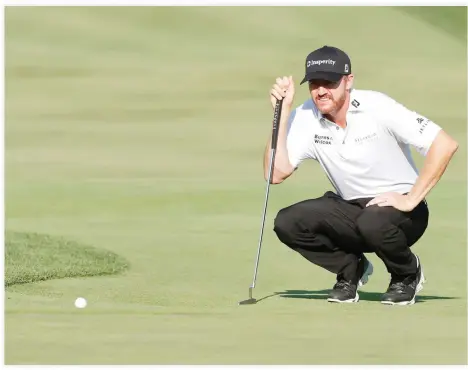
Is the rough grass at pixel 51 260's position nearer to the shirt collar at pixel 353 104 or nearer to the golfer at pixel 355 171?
the golfer at pixel 355 171

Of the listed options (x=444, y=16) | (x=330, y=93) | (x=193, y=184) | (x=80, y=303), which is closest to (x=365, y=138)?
(x=330, y=93)

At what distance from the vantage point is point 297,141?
348 inches

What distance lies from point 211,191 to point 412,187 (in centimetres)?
711

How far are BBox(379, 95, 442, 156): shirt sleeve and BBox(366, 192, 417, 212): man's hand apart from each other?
333 mm

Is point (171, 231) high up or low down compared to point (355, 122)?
down

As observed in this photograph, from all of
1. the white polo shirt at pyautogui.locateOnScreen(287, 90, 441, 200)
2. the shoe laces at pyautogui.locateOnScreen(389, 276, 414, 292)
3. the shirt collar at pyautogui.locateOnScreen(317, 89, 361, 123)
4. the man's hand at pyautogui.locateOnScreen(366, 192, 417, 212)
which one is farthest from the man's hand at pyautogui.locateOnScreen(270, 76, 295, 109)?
the shoe laces at pyautogui.locateOnScreen(389, 276, 414, 292)

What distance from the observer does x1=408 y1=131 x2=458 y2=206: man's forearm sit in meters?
8.37

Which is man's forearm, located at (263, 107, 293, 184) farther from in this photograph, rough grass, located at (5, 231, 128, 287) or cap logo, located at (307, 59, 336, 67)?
rough grass, located at (5, 231, 128, 287)

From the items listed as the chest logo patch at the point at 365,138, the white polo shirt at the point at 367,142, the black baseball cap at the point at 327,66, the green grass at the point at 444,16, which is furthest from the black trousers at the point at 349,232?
the green grass at the point at 444,16

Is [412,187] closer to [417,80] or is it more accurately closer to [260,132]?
[260,132]

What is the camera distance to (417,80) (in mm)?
24828

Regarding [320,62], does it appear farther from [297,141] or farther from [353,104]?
[297,141]

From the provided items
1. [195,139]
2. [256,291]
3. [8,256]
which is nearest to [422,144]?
[256,291]

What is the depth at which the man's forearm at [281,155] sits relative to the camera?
8.76m
